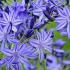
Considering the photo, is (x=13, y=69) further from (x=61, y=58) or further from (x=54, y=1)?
(x=54, y=1)

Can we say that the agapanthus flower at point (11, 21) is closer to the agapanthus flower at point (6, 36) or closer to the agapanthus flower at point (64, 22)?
the agapanthus flower at point (6, 36)

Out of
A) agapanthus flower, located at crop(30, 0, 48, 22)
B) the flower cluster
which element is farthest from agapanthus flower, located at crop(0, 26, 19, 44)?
agapanthus flower, located at crop(30, 0, 48, 22)

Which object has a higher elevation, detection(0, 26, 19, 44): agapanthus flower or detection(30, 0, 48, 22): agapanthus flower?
detection(30, 0, 48, 22): agapanthus flower

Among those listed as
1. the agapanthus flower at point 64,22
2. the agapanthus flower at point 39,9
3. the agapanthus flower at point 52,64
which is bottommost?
the agapanthus flower at point 52,64

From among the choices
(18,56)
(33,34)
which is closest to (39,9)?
(33,34)

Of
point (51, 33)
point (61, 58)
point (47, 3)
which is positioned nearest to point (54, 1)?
point (47, 3)

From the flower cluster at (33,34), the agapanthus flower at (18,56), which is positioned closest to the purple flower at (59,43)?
the flower cluster at (33,34)

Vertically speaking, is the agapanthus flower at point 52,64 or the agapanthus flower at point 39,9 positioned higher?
the agapanthus flower at point 39,9

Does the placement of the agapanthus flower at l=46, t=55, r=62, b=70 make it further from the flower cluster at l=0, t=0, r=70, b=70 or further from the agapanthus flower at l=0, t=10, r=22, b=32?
the agapanthus flower at l=0, t=10, r=22, b=32

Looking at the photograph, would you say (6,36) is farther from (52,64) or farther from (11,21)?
(52,64)
